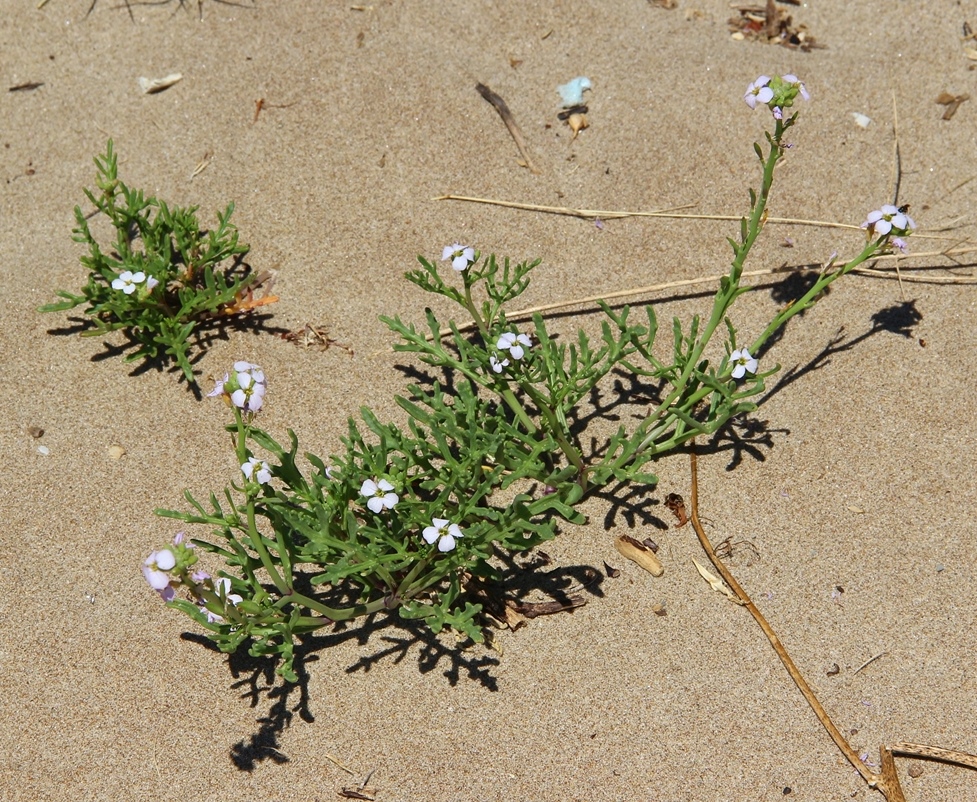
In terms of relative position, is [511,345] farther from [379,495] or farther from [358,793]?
[358,793]

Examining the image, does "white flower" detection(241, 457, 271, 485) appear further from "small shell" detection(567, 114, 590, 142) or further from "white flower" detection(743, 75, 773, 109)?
"small shell" detection(567, 114, 590, 142)

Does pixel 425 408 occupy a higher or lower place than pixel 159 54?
lower

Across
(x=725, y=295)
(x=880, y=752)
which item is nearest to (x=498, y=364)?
(x=725, y=295)

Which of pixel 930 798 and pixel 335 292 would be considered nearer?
pixel 930 798

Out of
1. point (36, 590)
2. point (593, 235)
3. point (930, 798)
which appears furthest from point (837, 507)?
point (36, 590)

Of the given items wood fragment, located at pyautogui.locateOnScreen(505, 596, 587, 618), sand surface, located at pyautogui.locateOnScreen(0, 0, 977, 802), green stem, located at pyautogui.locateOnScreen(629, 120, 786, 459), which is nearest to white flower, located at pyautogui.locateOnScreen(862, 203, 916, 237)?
green stem, located at pyautogui.locateOnScreen(629, 120, 786, 459)

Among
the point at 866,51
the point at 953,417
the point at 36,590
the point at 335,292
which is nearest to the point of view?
the point at 36,590

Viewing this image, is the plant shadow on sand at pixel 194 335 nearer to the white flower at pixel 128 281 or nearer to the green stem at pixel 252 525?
the white flower at pixel 128 281

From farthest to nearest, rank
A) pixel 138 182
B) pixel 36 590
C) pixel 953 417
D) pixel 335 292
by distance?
1. pixel 138 182
2. pixel 335 292
3. pixel 953 417
4. pixel 36 590

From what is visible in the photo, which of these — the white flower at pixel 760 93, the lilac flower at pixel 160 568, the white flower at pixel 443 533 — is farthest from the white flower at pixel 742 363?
the lilac flower at pixel 160 568

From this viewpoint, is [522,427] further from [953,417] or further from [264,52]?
[264,52]
